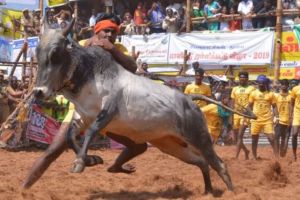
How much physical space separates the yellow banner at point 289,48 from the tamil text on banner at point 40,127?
19.4 feet

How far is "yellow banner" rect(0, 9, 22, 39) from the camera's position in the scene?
20.6 metres

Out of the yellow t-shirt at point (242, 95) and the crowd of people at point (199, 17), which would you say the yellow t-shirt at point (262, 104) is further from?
the crowd of people at point (199, 17)

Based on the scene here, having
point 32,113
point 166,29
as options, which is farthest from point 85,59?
point 166,29

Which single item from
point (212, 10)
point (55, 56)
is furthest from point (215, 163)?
point (212, 10)

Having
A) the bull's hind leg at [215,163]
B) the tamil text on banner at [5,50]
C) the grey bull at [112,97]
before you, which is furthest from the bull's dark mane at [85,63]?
the tamil text on banner at [5,50]

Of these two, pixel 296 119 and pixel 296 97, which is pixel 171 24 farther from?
pixel 296 119

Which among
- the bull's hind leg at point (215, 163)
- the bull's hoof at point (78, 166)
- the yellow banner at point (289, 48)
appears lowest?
the bull's hind leg at point (215, 163)

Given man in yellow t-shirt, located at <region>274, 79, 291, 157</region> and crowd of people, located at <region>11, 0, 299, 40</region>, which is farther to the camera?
crowd of people, located at <region>11, 0, 299, 40</region>

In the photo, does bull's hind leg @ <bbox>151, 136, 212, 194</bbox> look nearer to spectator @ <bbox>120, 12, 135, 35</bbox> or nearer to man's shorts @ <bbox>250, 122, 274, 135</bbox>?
man's shorts @ <bbox>250, 122, 274, 135</bbox>

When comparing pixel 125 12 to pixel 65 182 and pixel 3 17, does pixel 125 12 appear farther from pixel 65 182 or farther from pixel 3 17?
pixel 65 182

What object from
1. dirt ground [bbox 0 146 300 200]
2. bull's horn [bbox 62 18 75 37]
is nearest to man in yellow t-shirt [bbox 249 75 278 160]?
dirt ground [bbox 0 146 300 200]

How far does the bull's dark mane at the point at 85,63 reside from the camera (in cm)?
675

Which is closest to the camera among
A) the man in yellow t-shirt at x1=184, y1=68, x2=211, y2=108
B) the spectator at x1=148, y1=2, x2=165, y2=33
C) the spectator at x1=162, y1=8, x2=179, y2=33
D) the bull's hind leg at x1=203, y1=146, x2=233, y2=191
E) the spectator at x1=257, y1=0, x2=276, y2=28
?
the bull's hind leg at x1=203, y1=146, x2=233, y2=191

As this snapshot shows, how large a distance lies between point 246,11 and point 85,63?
11941mm
